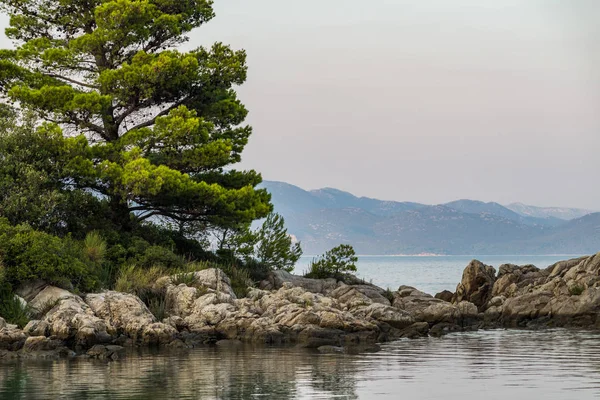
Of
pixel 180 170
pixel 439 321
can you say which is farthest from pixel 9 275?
pixel 439 321

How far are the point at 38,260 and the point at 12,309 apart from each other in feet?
7.37

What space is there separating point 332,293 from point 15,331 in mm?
16698

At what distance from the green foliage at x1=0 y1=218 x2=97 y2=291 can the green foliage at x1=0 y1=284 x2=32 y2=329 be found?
56 centimetres

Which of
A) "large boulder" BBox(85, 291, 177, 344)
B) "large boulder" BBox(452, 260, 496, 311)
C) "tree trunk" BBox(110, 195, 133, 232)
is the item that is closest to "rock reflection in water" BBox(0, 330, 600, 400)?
"large boulder" BBox(85, 291, 177, 344)

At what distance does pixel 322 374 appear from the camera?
77.0 feet

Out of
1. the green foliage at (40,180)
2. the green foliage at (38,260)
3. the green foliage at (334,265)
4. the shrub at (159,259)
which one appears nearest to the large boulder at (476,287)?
the green foliage at (334,265)

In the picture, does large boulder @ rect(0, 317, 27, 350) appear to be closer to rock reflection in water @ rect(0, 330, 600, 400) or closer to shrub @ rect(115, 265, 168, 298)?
rock reflection in water @ rect(0, 330, 600, 400)

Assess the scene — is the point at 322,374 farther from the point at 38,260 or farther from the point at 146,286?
the point at 38,260

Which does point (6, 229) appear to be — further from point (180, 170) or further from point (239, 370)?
point (239, 370)

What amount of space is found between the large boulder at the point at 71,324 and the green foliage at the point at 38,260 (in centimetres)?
162

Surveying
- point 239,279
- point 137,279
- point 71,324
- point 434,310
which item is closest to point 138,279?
point 137,279

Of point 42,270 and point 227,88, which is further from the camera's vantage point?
point 227,88

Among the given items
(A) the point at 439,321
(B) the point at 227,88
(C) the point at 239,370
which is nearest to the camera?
(C) the point at 239,370

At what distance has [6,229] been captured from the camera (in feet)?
109
